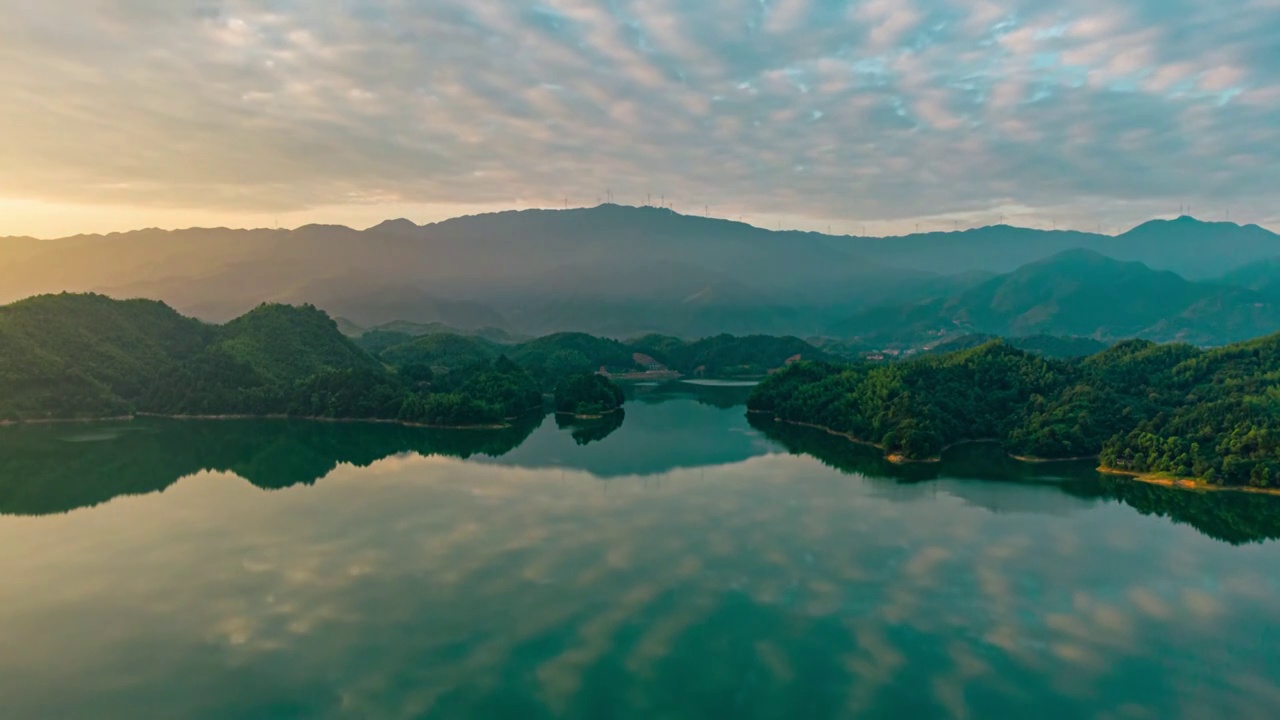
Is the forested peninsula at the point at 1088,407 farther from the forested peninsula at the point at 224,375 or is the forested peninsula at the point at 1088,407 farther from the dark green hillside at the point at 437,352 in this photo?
the dark green hillside at the point at 437,352

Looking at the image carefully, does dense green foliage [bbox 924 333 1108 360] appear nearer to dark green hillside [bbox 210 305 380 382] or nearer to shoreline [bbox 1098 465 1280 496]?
shoreline [bbox 1098 465 1280 496]

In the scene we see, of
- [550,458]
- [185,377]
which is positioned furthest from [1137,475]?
Answer: [185,377]

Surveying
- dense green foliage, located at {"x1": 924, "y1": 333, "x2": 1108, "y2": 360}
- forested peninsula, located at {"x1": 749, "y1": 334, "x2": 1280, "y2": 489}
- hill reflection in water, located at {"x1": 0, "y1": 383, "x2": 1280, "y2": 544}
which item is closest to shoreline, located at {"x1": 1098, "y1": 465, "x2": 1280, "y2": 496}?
forested peninsula, located at {"x1": 749, "y1": 334, "x2": 1280, "y2": 489}

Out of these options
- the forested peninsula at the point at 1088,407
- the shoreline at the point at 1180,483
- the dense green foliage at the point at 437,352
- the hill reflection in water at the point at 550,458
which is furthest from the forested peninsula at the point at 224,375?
the shoreline at the point at 1180,483

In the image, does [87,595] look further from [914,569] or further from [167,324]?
[167,324]

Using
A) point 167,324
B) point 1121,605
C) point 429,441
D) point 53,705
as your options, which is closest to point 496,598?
point 53,705

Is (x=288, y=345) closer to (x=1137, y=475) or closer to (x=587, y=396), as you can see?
(x=587, y=396)

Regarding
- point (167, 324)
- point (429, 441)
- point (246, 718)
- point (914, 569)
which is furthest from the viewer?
point (167, 324)
